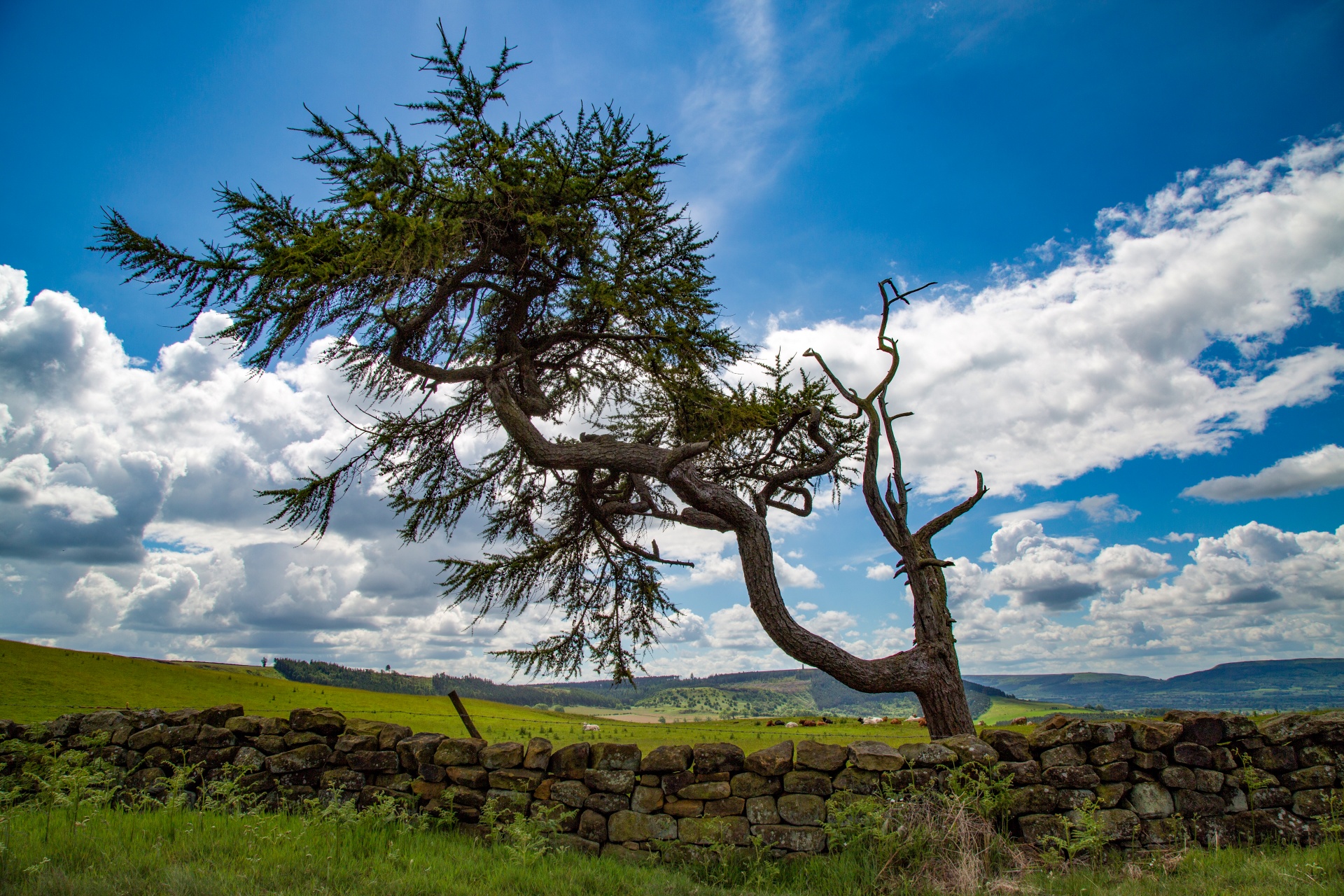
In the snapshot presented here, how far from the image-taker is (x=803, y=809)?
5840 mm

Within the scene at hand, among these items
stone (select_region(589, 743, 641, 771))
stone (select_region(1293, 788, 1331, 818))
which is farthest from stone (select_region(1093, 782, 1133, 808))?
stone (select_region(589, 743, 641, 771))

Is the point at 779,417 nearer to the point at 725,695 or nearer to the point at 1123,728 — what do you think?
the point at 1123,728

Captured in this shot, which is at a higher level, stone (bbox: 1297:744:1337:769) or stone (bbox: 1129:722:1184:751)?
stone (bbox: 1129:722:1184:751)

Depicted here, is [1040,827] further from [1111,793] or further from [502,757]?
[502,757]

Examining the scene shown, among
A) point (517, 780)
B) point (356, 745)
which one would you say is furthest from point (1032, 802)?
point (356, 745)

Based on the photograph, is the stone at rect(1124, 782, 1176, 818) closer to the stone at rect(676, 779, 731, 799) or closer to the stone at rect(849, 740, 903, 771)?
the stone at rect(849, 740, 903, 771)

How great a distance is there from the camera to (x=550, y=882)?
15.7 feet

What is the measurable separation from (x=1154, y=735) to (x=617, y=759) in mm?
5133

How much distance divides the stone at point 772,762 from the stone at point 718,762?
0.32 ft

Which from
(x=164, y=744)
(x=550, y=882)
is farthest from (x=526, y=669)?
(x=550, y=882)

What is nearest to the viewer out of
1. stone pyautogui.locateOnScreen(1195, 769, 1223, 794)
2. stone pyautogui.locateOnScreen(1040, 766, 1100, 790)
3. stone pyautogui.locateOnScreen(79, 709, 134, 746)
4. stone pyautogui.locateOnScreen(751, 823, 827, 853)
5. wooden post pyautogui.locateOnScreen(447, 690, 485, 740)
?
stone pyautogui.locateOnScreen(751, 823, 827, 853)

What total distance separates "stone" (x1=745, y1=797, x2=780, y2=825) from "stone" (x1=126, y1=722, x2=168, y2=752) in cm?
638

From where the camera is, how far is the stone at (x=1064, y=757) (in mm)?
6000

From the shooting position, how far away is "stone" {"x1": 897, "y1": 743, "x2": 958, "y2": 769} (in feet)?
19.5
